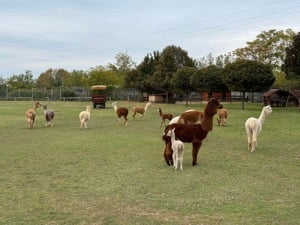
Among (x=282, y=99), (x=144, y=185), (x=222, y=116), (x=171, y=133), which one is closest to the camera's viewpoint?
(x=144, y=185)

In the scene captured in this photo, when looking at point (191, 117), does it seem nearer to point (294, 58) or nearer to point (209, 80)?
point (294, 58)

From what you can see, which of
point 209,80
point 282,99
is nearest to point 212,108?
point 209,80

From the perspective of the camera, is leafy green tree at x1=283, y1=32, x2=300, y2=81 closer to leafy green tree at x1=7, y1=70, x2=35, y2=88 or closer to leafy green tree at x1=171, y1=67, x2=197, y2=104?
leafy green tree at x1=171, y1=67, x2=197, y2=104

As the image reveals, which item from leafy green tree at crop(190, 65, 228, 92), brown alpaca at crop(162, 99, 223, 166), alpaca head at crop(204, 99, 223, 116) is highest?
leafy green tree at crop(190, 65, 228, 92)

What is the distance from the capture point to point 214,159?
1098 cm

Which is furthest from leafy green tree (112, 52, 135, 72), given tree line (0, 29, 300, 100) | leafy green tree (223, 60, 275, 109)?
leafy green tree (223, 60, 275, 109)

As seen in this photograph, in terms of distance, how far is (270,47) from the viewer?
6112 centimetres

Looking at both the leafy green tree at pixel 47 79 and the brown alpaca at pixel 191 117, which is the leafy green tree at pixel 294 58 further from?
the leafy green tree at pixel 47 79

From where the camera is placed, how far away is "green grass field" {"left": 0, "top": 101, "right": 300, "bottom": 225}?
20.0ft

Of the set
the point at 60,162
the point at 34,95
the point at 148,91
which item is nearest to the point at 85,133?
the point at 60,162

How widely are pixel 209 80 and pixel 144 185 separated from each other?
36800mm

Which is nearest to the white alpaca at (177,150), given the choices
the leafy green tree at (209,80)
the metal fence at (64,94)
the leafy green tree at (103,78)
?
the leafy green tree at (209,80)

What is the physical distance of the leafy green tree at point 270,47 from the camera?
196 ft

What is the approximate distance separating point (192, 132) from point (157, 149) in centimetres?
308
